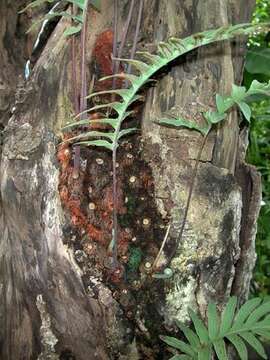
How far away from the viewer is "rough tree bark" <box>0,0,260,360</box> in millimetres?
1489

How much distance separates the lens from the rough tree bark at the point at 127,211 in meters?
1.49

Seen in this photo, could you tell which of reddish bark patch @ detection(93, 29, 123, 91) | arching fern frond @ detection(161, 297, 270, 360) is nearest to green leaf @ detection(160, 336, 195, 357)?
arching fern frond @ detection(161, 297, 270, 360)

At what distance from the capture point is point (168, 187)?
1.53m

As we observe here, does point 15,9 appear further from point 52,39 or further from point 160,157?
point 160,157

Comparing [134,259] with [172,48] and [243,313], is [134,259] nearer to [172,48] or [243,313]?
[243,313]

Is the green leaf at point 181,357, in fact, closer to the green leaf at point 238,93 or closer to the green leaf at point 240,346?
the green leaf at point 240,346

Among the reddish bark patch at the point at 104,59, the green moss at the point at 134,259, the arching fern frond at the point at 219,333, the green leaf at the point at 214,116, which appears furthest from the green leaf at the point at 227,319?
the reddish bark patch at the point at 104,59

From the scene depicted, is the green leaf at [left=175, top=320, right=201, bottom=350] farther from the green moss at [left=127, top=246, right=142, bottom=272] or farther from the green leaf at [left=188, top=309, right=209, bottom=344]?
the green moss at [left=127, top=246, right=142, bottom=272]

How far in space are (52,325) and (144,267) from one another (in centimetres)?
36

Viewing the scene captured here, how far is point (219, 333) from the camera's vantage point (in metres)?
1.46

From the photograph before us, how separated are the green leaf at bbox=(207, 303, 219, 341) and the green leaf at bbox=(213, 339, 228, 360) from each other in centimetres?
2

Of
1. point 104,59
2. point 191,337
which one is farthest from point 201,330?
point 104,59

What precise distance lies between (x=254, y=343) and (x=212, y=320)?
0.13m

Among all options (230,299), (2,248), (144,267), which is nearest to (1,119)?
(2,248)
